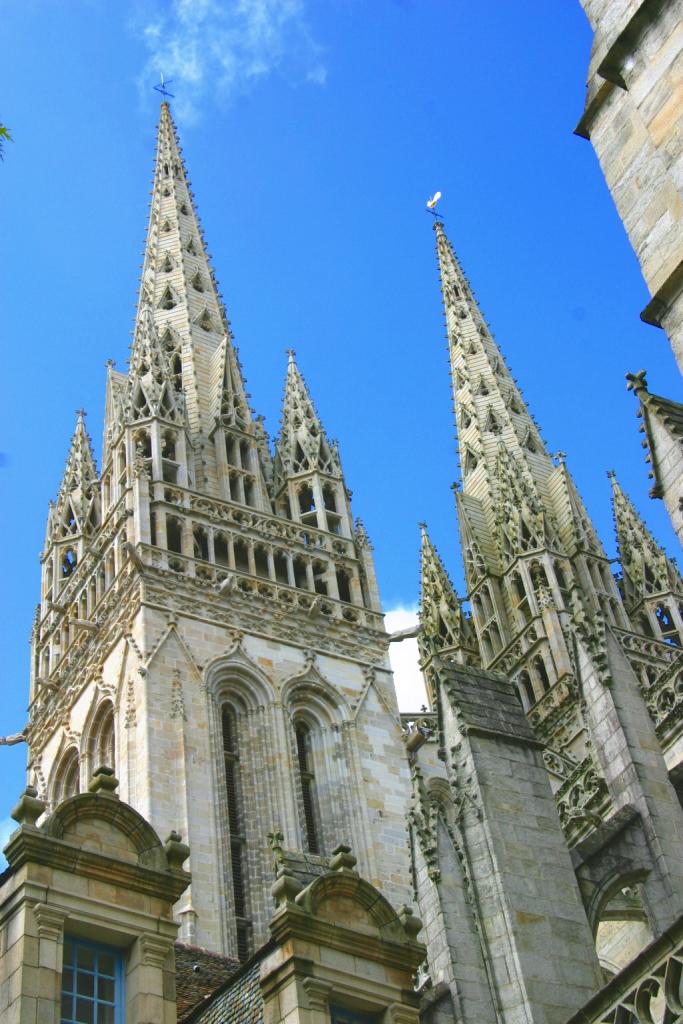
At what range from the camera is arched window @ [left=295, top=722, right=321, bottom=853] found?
1271 inches

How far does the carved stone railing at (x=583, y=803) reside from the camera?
73.8ft

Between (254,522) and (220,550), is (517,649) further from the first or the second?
(220,550)

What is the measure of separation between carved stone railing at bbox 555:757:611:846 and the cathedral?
82 mm

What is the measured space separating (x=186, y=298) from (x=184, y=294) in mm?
209

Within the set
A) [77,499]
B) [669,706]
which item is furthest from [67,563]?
[669,706]

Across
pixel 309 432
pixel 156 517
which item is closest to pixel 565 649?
pixel 309 432

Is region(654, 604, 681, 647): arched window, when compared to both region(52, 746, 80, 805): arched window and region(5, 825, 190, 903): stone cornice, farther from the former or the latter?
region(5, 825, 190, 903): stone cornice

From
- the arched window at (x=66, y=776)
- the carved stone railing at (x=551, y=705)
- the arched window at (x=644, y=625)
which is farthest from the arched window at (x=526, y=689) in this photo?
the arched window at (x=66, y=776)

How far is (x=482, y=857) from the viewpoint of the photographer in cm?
1753

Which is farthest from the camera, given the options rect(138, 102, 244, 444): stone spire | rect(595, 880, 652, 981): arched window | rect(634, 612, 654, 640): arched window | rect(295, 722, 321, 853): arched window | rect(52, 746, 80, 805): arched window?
rect(634, 612, 654, 640): arched window

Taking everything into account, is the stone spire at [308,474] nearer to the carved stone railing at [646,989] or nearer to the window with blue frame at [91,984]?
the window with blue frame at [91,984]

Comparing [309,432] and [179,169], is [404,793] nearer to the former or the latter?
[309,432]

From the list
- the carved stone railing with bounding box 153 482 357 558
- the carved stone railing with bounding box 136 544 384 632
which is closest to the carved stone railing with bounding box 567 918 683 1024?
the carved stone railing with bounding box 136 544 384 632

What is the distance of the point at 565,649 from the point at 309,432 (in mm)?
7957
